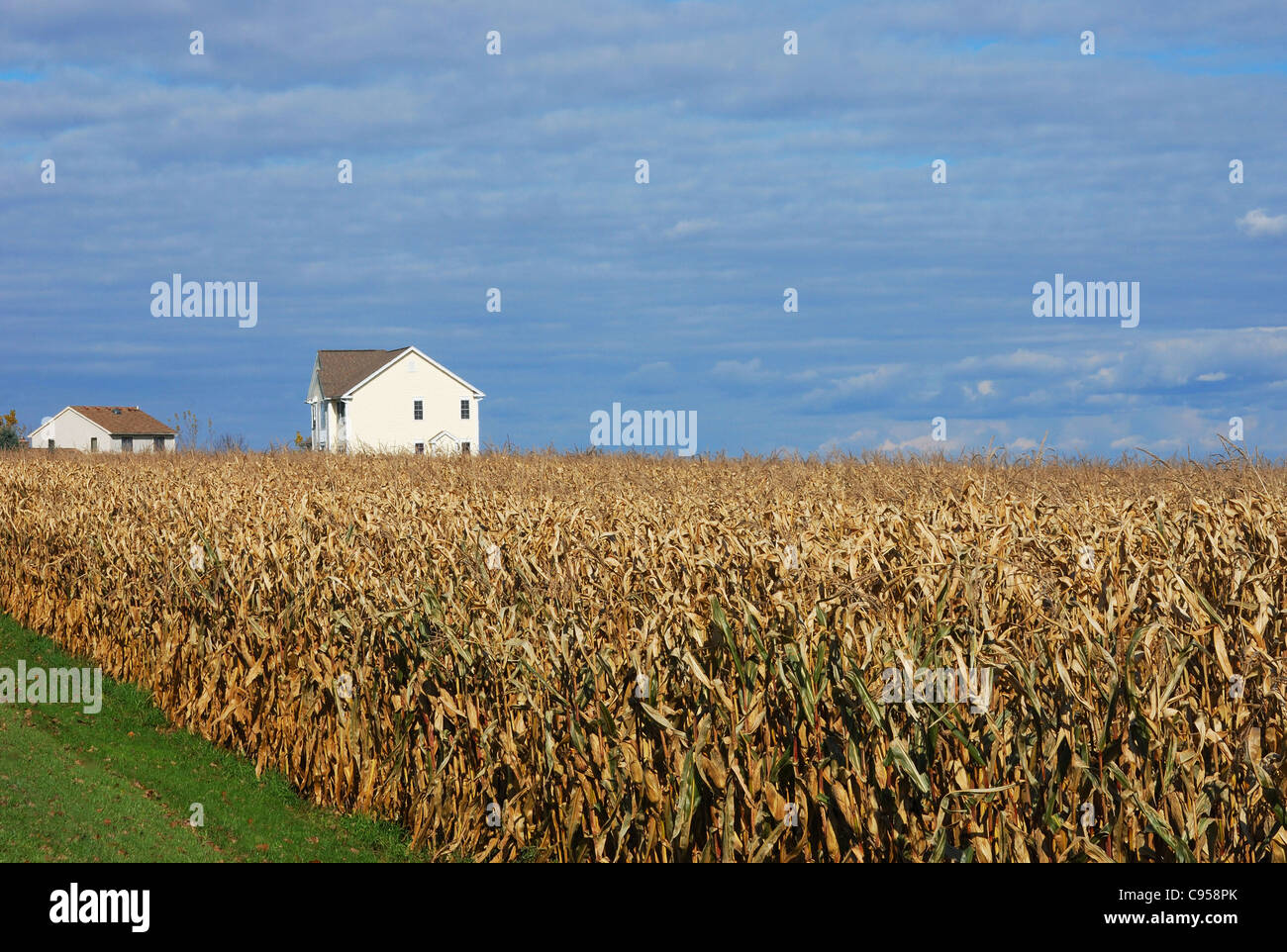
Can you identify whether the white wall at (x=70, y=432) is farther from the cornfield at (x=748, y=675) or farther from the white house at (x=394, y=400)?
the cornfield at (x=748, y=675)

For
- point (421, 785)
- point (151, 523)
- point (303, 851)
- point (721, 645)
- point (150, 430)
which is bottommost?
point (303, 851)

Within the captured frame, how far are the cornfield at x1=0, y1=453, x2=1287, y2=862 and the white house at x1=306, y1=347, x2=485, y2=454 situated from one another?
53218mm

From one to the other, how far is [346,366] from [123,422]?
38687 millimetres

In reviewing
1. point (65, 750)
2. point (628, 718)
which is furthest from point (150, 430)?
point (628, 718)

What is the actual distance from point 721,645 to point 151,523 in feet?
34.1

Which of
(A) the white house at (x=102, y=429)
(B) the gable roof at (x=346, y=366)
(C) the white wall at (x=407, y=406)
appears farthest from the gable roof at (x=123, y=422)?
(C) the white wall at (x=407, y=406)

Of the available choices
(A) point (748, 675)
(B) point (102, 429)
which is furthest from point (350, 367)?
(A) point (748, 675)

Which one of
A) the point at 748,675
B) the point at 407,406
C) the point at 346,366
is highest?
the point at 346,366

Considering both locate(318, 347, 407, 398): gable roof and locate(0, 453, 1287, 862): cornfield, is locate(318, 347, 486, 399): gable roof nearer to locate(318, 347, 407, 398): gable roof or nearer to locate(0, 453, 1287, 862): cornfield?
locate(318, 347, 407, 398): gable roof

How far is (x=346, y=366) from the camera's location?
6788 centimetres

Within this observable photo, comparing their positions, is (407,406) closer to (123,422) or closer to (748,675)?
(123,422)
